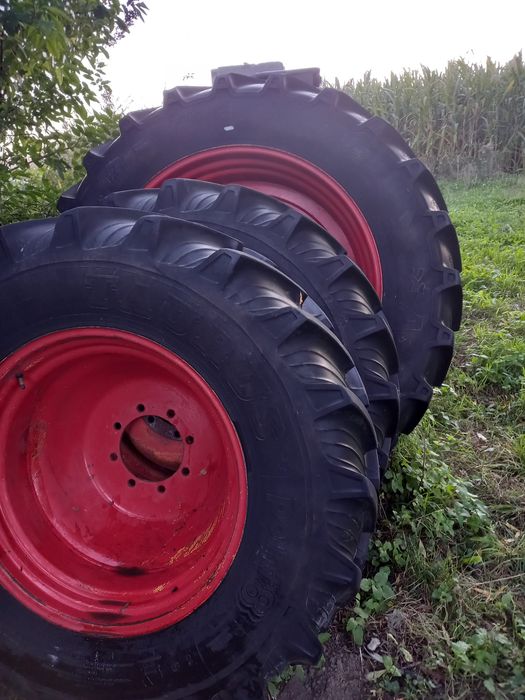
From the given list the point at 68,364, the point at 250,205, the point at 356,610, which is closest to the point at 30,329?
the point at 68,364

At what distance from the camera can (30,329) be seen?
1502 mm

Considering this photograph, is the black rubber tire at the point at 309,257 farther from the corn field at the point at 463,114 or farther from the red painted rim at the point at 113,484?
the corn field at the point at 463,114

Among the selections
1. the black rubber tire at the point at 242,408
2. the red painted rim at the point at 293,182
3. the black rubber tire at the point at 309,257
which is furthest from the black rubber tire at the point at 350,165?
the black rubber tire at the point at 242,408

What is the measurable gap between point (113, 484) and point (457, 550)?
1.24 m

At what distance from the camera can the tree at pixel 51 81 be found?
7.86ft

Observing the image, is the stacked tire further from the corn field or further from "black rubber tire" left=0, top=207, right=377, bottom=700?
the corn field

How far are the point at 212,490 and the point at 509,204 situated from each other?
709 cm

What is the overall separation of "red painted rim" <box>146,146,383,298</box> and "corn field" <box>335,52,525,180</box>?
29.5ft

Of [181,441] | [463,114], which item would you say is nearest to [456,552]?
[181,441]

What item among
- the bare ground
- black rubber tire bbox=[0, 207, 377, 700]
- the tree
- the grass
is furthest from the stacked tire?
the tree

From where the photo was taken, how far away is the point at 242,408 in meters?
1.39

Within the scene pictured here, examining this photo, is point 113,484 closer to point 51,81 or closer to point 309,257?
point 309,257

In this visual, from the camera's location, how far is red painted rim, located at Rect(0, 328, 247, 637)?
152 cm

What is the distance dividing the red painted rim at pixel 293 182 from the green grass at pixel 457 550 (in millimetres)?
854
